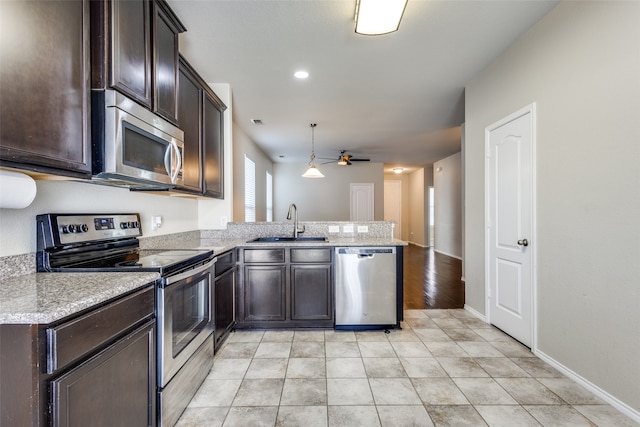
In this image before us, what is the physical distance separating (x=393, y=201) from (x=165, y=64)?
391 inches

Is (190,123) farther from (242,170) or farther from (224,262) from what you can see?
(242,170)

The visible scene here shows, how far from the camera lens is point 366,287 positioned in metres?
2.95

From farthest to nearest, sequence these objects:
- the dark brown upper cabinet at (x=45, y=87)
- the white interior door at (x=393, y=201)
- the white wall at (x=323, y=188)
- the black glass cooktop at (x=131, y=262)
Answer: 1. the white interior door at (x=393, y=201)
2. the white wall at (x=323, y=188)
3. the black glass cooktop at (x=131, y=262)
4. the dark brown upper cabinet at (x=45, y=87)

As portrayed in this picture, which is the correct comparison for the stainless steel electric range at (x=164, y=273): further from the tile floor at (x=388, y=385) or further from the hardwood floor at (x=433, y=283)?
the hardwood floor at (x=433, y=283)

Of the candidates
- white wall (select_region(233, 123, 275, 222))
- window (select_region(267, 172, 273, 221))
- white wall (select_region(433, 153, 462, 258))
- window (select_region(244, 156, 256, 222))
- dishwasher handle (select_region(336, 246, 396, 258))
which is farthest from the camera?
window (select_region(267, 172, 273, 221))

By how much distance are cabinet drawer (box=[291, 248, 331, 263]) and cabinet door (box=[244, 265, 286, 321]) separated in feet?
0.56

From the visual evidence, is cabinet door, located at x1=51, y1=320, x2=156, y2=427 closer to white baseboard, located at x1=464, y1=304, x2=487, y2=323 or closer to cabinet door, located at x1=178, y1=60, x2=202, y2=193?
cabinet door, located at x1=178, y1=60, x2=202, y2=193

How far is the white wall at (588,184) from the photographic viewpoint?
1718 mm

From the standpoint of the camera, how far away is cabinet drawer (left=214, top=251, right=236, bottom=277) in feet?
8.14

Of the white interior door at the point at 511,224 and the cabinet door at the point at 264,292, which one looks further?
the cabinet door at the point at 264,292

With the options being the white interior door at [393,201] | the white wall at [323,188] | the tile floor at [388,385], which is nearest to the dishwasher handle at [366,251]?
the tile floor at [388,385]

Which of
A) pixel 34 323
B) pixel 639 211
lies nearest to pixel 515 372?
pixel 639 211

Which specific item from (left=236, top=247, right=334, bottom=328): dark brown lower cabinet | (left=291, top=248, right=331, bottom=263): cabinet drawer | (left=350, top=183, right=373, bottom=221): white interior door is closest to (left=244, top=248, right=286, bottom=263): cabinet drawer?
(left=236, top=247, right=334, bottom=328): dark brown lower cabinet

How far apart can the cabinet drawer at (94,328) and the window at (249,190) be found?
4439mm
